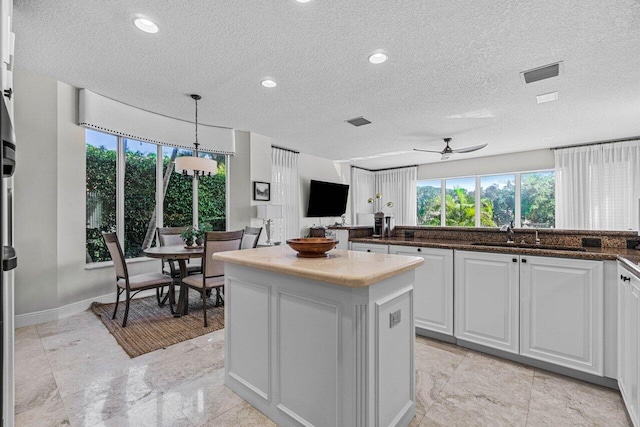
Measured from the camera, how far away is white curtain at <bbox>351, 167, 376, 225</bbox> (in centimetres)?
820

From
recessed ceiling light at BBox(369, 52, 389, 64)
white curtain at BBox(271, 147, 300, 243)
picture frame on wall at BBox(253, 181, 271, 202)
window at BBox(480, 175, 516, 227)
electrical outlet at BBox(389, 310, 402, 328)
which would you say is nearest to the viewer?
electrical outlet at BBox(389, 310, 402, 328)

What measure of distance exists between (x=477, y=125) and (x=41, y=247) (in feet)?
19.2

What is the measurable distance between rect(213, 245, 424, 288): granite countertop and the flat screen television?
4.66m

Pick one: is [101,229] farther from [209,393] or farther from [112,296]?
[209,393]

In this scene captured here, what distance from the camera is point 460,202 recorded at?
768 centimetres

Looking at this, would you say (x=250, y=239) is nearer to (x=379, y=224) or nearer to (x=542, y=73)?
(x=379, y=224)

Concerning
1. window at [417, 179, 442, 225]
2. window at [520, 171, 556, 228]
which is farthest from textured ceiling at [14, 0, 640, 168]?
window at [417, 179, 442, 225]

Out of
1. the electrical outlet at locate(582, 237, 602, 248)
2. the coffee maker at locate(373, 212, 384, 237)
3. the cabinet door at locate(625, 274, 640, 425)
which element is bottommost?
the cabinet door at locate(625, 274, 640, 425)

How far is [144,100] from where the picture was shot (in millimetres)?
3680

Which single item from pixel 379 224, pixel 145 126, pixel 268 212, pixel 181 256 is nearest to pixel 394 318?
pixel 379 224

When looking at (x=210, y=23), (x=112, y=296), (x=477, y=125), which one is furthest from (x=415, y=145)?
(x=112, y=296)

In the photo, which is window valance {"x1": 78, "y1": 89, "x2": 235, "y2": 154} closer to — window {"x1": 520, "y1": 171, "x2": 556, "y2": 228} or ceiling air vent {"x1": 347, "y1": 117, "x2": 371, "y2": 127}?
ceiling air vent {"x1": 347, "y1": 117, "x2": 371, "y2": 127}

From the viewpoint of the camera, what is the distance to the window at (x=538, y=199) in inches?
253

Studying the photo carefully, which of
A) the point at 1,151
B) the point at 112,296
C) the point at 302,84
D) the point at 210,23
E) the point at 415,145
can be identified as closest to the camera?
the point at 1,151
